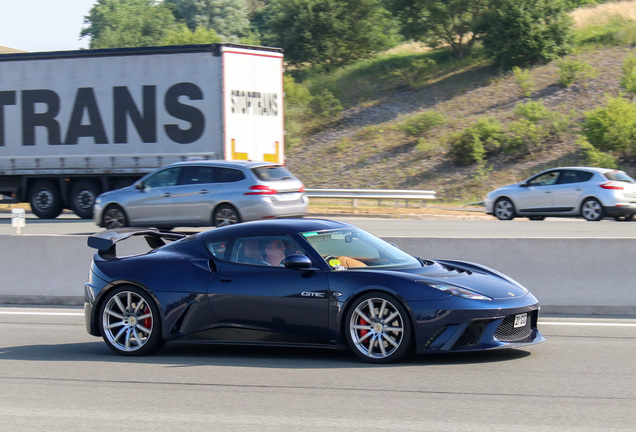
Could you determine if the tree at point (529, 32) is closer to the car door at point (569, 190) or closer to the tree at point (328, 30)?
the tree at point (328, 30)

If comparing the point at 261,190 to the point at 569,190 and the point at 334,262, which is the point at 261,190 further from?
the point at 334,262

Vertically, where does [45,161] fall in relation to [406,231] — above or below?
above

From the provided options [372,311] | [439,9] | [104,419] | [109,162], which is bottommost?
[104,419]

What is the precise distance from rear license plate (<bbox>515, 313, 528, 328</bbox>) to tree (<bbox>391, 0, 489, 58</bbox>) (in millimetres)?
40010

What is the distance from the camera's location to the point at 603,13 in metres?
48.3

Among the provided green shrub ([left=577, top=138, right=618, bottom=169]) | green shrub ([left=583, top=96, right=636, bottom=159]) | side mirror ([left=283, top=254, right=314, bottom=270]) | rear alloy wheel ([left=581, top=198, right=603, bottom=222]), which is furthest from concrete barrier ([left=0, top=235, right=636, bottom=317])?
green shrub ([left=583, top=96, right=636, bottom=159])

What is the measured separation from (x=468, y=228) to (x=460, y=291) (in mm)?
13348

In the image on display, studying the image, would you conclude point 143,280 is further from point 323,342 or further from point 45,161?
point 45,161

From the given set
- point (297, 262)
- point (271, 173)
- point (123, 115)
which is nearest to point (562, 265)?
point (297, 262)

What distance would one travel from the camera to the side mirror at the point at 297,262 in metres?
7.26

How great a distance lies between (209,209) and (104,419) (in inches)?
489

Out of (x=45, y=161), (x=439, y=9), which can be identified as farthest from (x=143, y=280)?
Result: (x=439, y=9)

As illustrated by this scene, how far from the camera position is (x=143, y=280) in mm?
7789

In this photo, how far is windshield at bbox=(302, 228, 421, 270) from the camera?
759 cm
